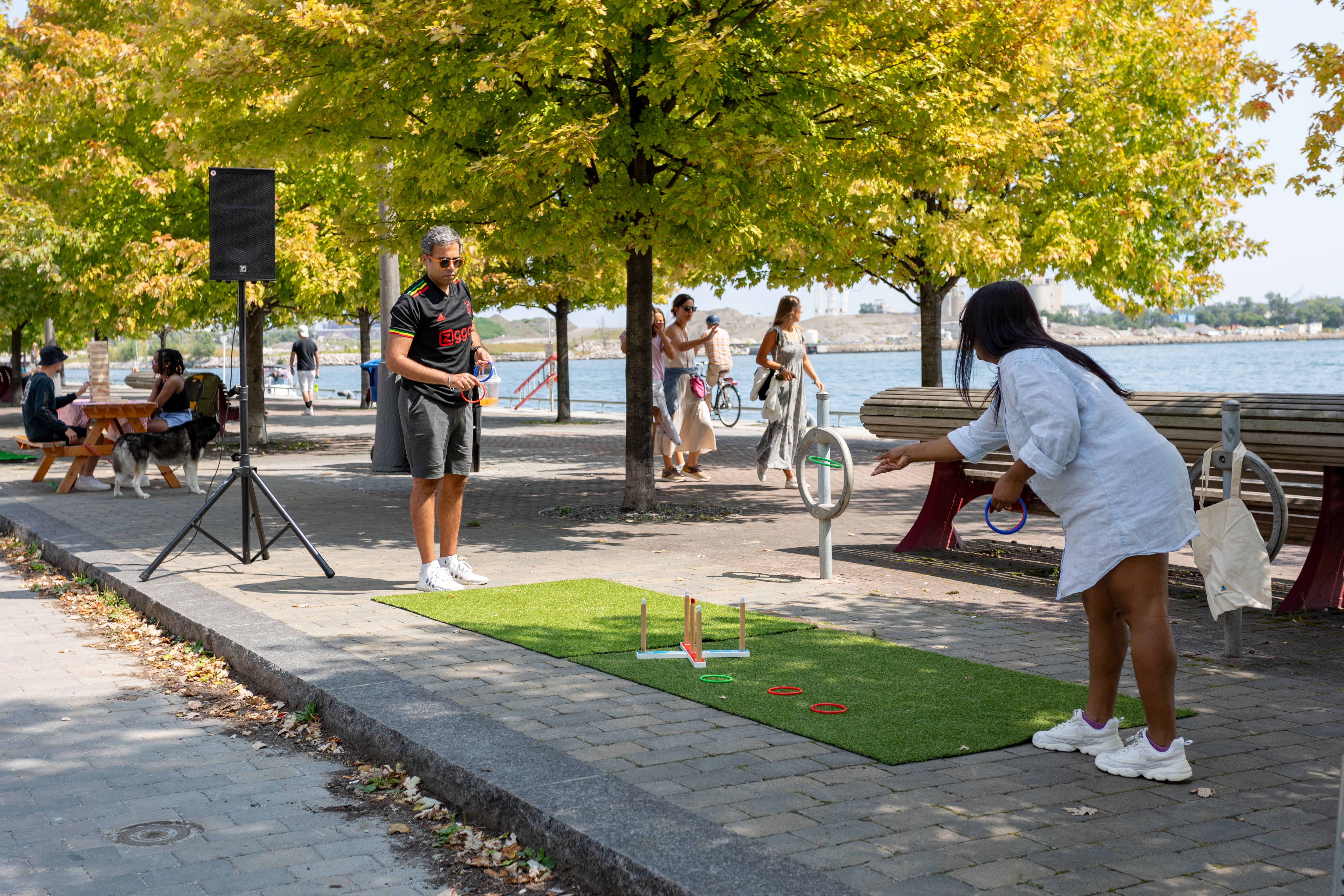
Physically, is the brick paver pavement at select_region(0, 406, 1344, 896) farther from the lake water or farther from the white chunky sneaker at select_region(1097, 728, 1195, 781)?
the lake water

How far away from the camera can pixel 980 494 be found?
929 cm

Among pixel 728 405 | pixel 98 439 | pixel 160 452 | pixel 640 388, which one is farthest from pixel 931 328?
pixel 728 405

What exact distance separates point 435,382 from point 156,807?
134 inches

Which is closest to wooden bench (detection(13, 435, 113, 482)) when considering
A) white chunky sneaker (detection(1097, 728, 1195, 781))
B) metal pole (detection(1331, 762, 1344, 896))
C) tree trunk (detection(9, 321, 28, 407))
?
white chunky sneaker (detection(1097, 728, 1195, 781))

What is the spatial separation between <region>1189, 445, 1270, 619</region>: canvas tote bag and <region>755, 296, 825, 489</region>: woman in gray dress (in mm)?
7904

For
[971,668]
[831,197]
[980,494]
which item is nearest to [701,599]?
[971,668]

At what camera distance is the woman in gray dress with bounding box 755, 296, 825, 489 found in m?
13.5

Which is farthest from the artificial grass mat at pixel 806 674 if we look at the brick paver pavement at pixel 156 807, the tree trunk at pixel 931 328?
the tree trunk at pixel 931 328

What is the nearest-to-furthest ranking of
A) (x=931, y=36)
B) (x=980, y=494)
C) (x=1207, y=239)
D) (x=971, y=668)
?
(x=971, y=668), (x=980, y=494), (x=931, y=36), (x=1207, y=239)

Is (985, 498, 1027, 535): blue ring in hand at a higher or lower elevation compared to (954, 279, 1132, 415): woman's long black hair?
lower

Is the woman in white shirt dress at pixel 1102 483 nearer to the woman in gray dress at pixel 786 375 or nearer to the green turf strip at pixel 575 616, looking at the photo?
the green turf strip at pixel 575 616

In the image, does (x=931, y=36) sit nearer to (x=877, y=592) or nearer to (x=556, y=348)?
(x=877, y=592)

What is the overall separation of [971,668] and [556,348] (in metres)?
22.4

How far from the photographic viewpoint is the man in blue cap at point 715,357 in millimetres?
15141
